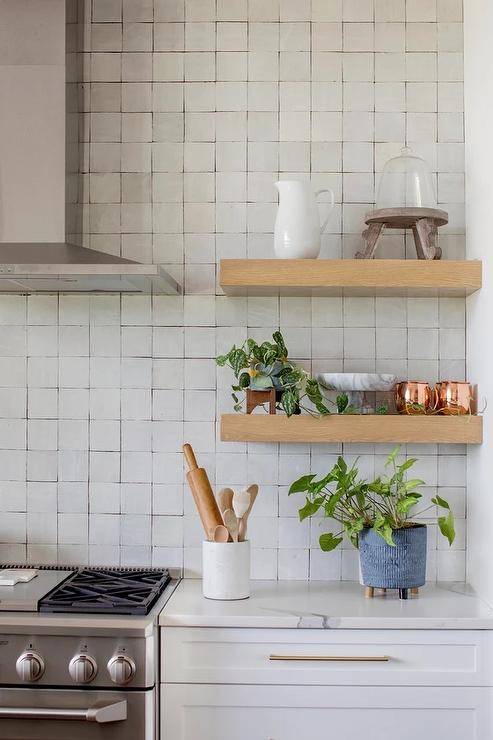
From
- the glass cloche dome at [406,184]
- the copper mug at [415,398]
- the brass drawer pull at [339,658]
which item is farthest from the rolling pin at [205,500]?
the glass cloche dome at [406,184]

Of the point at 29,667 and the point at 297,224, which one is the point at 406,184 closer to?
the point at 297,224

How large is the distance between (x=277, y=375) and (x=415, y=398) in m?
0.38

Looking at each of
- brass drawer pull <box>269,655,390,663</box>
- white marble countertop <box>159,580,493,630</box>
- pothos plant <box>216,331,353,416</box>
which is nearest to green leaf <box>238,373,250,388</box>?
pothos plant <box>216,331,353,416</box>

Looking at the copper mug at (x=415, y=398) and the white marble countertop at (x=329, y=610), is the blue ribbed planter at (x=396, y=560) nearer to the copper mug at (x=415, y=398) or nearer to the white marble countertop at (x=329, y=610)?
the white marble countertop at (x=329, y=610)

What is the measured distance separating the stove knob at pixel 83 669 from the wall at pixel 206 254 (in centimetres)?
55

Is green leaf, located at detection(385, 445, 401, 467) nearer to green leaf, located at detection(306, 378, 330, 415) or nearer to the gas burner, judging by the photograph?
green leaf, located at detection(306, 378, 330, 415)

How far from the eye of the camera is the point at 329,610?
2.18 meters

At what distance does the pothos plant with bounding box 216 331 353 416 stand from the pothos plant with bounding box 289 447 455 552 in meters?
0.17

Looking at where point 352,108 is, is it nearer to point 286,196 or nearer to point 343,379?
point 286,196

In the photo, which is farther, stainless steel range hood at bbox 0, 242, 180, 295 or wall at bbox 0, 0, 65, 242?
wall at bbox 0, 0, 65, 242

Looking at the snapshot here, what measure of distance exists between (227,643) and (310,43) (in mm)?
1686

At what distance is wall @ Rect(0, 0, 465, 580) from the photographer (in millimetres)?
2557

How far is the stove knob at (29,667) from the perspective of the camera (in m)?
2.03

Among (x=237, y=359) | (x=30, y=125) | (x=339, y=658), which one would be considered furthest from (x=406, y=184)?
(x=339, y=658)
